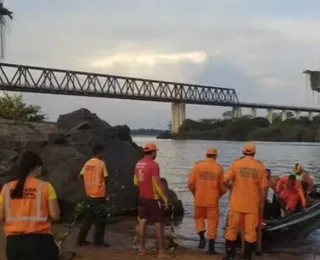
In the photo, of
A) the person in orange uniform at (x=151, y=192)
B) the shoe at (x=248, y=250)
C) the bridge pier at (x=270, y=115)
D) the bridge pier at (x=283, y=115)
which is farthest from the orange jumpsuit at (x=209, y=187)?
the bridge pier at (x=283, y=115)

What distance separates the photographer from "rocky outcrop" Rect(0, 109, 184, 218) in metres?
16.0

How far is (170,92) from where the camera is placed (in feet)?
493

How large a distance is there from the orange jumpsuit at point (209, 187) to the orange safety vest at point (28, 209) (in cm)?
537

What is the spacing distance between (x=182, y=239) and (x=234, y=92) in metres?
162

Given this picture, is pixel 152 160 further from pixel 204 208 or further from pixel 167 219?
pixel 167 219

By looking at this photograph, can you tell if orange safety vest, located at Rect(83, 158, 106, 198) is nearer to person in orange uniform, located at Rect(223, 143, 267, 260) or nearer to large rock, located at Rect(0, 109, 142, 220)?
person in orange uniform, located at Rect(223, 143, 267, 260)

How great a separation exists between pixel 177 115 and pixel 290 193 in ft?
402

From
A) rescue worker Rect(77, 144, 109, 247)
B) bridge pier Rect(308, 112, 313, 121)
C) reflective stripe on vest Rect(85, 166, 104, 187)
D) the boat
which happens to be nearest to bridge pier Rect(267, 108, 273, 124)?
bridge pier Rect(308, 112, 313, 121)

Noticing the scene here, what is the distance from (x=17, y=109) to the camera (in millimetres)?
26219

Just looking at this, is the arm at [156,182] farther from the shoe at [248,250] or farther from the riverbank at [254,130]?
the riverbank at [254,130]

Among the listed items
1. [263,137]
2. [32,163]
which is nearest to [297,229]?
[32,163]

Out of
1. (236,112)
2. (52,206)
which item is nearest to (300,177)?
(52,206)

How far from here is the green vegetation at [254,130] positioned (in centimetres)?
13912

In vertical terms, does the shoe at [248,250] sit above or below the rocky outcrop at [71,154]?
below
